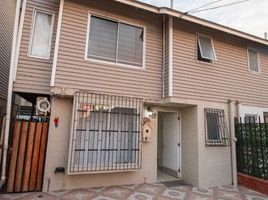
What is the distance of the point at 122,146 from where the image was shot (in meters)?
5.69

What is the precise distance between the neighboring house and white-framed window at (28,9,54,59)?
0.03 metres

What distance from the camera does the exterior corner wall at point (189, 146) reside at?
604 centimetres

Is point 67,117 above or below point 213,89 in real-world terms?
below

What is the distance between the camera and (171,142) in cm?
722

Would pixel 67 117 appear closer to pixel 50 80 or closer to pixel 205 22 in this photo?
pixel 50 80

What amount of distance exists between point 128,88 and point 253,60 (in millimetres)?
5895

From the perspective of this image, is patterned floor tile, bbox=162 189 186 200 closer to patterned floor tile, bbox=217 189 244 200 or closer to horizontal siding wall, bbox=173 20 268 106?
patterned floor tile, bbox=217 189 244 200

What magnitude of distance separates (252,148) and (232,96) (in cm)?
196

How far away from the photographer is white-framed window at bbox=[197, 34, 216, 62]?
6.74m

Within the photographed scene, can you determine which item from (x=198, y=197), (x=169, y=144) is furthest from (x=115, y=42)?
(x=198, y=197)

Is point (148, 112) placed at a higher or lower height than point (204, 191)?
higher

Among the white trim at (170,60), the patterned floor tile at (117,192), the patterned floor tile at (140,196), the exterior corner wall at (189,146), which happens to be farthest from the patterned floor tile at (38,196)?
the white trim at (170,60)

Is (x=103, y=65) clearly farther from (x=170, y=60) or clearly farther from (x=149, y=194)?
(x=149, y=194)

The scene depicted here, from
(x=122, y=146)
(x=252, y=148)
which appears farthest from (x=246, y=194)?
(x=122, y=146)
